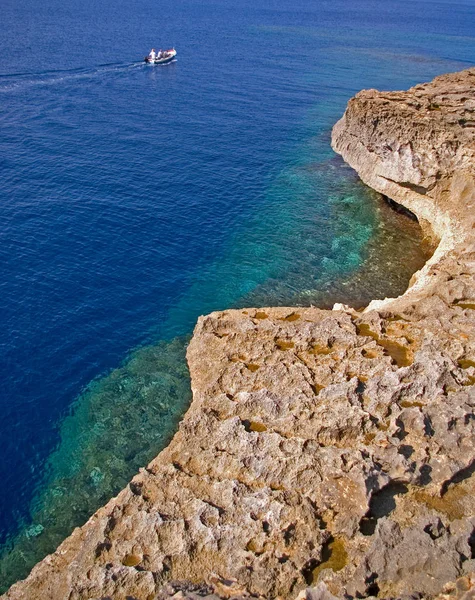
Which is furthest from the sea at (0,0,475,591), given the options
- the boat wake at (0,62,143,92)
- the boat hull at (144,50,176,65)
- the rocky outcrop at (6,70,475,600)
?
the rocky outcrop at (6,70,475,600)

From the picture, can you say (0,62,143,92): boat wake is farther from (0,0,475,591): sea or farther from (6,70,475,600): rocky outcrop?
(6,70,475,600): rocky outcrop

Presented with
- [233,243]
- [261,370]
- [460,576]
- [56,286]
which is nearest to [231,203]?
[233,243]

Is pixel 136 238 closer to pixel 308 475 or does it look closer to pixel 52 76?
pixel 308 475

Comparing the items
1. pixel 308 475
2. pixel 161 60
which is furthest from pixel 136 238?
pixel 161 60

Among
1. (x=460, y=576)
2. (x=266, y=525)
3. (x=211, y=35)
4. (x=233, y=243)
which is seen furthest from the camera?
(x=211, y=35)

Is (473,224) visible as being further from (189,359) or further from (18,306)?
(18,306)

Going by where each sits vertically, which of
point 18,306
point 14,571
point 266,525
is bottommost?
point 14,571

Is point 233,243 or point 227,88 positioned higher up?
point 227,88

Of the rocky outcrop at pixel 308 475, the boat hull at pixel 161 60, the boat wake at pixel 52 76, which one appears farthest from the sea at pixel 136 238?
the rocky outcrop at pixel 308 475
